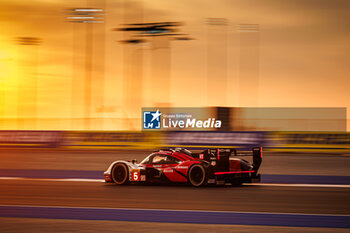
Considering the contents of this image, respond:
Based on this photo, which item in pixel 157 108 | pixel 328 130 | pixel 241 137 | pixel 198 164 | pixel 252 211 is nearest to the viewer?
pixel 252 211

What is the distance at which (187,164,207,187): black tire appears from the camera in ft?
36.3

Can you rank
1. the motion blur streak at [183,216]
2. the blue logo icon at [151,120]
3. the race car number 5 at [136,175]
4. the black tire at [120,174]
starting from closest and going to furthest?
the motion blur streak at [183,216], the race car number 5 at [136,175], the black tire at [120,174], the blue logo icon at [151,120]

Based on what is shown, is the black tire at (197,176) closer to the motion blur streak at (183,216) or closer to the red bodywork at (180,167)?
the red bodywork at (180,167)

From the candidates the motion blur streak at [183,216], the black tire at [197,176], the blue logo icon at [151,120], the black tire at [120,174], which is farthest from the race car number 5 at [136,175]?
the blue logo icon at [151,120]

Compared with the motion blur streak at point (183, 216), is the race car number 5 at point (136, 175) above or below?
above

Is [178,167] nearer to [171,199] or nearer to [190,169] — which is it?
[190,169]

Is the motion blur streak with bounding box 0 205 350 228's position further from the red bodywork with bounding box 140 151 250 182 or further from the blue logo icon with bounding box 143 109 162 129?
the blue logo icon with bounding box 143 109 162 129

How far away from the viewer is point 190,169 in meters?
11.1

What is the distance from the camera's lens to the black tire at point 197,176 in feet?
36.3

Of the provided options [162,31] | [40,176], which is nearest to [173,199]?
[40,176]

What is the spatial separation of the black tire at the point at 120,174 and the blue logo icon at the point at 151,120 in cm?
1533

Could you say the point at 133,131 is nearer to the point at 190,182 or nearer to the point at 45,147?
the point at 45,147

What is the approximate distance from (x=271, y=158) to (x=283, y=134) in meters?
3.31

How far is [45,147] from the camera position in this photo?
2773cm
